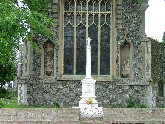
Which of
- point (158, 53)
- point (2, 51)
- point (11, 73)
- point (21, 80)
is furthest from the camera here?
point (11, 73)

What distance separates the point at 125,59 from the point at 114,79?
44.3 inches

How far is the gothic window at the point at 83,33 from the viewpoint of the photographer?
20578mm

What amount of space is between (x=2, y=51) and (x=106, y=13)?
7.15m

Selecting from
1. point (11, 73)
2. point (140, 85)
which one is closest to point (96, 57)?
point (140, 85)

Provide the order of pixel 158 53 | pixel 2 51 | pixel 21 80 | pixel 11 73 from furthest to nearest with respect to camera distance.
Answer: pixel 11 73, pixel 158 53, pixel 21 80, pixel 2 51

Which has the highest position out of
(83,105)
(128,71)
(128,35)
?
(128,35)

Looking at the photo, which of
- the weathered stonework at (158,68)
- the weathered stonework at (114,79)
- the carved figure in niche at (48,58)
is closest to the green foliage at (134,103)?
the weathered stonework at (114,79)

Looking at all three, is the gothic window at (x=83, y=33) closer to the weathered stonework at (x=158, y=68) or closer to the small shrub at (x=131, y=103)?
the small shrub at (x=131, y=103)

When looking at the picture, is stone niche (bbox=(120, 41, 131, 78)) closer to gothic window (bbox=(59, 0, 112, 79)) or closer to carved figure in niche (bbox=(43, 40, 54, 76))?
gothic window (bbox=(59, 0, 112, 79))

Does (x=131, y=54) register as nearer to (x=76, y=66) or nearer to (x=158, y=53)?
(x=76, y=66)

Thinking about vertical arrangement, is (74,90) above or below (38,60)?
below

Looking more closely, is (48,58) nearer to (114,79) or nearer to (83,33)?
(83,33)

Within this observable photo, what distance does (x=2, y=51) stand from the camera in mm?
14953

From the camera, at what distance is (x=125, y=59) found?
20.5 metres
